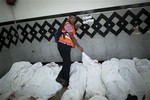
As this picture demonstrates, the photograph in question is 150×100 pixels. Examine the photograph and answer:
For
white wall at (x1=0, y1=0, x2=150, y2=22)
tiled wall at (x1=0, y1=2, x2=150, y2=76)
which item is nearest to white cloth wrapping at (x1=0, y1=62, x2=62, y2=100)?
tiled wall at (x1=0, y1=2, x2=150, y2=76)

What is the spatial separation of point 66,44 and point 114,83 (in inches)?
33.1

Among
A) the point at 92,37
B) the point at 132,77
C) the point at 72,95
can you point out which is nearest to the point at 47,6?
the point at 92,37

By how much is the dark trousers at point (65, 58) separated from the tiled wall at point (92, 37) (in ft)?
1.39

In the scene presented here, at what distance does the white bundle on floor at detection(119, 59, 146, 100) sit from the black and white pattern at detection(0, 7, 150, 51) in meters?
0.48

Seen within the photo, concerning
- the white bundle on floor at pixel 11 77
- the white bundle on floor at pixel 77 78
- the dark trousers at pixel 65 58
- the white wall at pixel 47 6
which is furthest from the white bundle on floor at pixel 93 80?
the white bundle on floor at pixel 11 77

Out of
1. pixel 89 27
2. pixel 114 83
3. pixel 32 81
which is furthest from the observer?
pixel 89 27

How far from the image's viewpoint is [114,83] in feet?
7.54

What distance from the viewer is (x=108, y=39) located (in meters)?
2.86

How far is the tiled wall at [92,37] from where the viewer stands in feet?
8.85

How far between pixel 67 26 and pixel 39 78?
0.91 meters

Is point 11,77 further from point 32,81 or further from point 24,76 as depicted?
point 32,81

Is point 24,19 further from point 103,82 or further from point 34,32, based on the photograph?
point 103,82

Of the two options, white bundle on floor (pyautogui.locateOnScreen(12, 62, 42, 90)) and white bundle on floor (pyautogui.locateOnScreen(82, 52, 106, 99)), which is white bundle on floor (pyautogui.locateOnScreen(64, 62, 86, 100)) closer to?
white bundle on floor (pyautogui.locateOnScreen(82, 52, 106, 99))

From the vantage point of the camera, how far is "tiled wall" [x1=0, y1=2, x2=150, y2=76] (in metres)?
2.70
